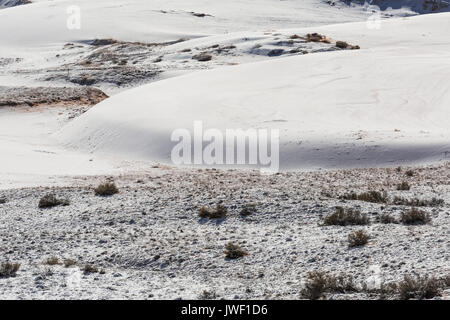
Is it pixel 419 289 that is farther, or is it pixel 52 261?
pixel 52 261

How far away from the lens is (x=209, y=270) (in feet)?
27.7

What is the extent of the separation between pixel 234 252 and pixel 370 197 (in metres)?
3.71

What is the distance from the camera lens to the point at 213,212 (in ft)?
35.1

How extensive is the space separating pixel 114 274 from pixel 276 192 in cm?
447

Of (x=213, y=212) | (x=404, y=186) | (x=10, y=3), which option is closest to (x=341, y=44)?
(x=404, y=186)

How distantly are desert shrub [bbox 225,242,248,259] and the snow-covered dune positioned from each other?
7399mm

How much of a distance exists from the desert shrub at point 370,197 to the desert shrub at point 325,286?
4285mm

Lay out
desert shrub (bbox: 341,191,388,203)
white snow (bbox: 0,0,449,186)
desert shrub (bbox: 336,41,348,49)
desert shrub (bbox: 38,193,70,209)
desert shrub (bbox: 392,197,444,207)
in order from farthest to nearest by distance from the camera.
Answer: desert shrub (bbox: 336,41,348,49), white snow (bbox: 0,0,449,186), desert shrub (bbox: 38,193,70,209), desert shrub (bbox: 341,191,388,203), desert shrub (bbox: 392,197,444,207)

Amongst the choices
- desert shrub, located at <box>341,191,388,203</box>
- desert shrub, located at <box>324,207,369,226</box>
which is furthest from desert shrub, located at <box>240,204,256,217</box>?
desert shrub, located at <box>341,191,388,203</box>

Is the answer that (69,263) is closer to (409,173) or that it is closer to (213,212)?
(213,212)

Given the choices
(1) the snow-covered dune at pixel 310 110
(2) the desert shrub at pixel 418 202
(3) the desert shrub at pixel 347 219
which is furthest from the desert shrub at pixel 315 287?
(1) the snow-covered dune at pixel 310 110

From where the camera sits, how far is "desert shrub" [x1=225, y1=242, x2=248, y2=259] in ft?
28.8

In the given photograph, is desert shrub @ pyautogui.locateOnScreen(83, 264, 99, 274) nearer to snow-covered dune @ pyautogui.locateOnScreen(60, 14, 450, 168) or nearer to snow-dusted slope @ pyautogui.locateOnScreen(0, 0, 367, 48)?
snow-covered dune @ pyautogui.locateOnScreen(60, 14, 450, 168)

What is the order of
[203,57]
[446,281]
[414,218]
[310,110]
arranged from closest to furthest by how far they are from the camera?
[446,281], [414,218], [310,110], [203,57]
